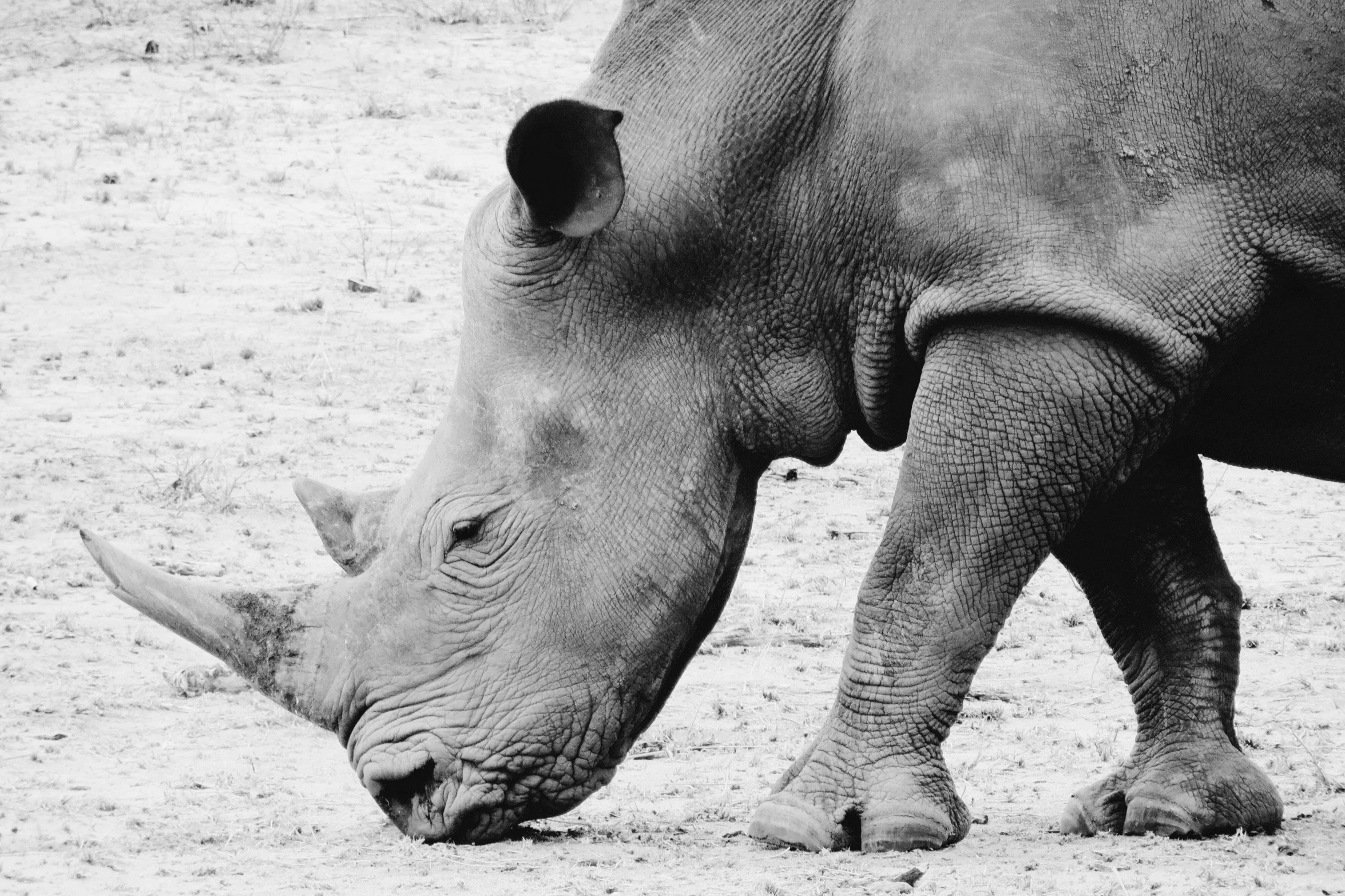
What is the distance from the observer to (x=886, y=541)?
4.79 meters

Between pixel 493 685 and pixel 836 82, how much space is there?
5.09 ft

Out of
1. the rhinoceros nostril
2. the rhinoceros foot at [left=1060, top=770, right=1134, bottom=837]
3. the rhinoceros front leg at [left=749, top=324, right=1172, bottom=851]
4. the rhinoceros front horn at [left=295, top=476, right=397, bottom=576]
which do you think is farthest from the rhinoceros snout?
the rhinoceros foot at [left=1060, top=770, right=1134, bottom=837]

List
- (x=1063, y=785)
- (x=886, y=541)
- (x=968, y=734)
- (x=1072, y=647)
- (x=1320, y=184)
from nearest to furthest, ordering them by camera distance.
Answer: (x=1320, y=184) → (x=886, y=541) → (x=1063, y=785) → (x=968, y=734) → (x=1072, y=647)

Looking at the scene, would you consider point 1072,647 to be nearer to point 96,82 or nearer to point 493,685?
point 493,685

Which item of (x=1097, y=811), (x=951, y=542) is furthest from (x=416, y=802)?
(x=1097, y=811)

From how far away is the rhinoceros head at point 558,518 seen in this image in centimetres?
493

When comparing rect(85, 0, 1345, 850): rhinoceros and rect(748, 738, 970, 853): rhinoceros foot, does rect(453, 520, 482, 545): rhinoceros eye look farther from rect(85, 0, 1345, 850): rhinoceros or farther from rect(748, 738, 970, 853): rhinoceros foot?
rect(748, 738, 970, 853): rhinoceros foot

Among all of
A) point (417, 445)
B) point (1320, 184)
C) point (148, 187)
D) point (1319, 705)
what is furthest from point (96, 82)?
point (1320, 184)

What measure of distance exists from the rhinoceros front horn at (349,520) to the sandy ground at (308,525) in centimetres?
66

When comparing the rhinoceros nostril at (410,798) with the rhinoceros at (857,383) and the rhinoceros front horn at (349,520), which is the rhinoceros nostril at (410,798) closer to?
the rhinoceros at (857,383)

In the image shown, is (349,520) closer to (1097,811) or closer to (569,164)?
(569,164)

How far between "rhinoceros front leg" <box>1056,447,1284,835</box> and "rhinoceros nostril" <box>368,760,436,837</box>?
1.51m

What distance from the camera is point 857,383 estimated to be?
194 inches

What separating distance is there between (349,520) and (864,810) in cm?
146
